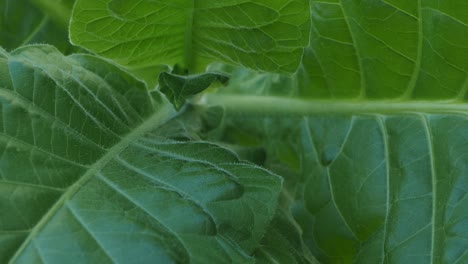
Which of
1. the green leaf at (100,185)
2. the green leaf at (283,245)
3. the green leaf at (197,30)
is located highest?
the green leaf at (197,30)

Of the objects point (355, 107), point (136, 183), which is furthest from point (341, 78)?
point (136, 183)

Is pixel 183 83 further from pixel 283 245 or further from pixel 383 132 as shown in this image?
pixel 383 132

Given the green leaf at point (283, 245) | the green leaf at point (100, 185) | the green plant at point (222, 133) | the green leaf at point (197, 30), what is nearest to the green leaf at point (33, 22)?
the green plant at point (222, 133)

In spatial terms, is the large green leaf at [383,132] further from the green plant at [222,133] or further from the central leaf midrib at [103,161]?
the central leaf midrib at [103,161]

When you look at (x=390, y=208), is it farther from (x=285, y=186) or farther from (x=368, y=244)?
(x=285, y=186)

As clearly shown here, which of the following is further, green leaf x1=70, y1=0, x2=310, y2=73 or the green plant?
green leaf x1=70, y1=0, x2=310, y2=73

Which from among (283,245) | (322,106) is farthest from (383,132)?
(283,245)

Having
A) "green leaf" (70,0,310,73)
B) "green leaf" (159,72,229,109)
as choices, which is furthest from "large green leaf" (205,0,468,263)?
"green leaf" (159,72,229,109)

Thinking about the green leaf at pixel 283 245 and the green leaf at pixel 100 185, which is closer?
the green leaf at pixel 100 185

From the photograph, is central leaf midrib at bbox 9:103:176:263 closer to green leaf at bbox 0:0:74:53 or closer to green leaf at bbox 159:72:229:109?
green leaf at bbox 159:72:229:109
